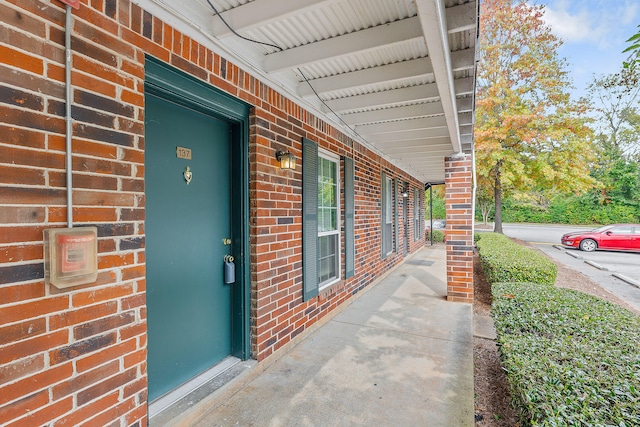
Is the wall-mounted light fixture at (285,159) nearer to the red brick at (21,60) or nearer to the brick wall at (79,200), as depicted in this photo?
the brick wall at (79,200)

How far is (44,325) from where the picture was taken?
1290 millimetres

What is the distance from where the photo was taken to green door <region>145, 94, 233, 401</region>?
2.04m

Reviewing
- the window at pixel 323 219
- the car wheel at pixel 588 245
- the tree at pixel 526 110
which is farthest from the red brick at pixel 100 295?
the car wheel at pixel 588 245

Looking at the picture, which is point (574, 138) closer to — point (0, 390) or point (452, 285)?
point (452, 285)

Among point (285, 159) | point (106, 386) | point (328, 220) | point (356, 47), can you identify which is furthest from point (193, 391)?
point (356, 47)

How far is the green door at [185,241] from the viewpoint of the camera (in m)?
2.04

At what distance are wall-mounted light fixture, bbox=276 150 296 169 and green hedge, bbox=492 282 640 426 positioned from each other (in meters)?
2.22

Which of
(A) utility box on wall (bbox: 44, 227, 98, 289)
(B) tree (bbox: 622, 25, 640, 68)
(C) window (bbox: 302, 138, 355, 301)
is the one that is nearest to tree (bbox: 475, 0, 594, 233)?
(C) window (bbox: 302, 138, 355, 301)

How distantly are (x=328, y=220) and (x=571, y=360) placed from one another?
289cm

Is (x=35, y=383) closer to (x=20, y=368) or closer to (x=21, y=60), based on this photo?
(x=20, y=368)

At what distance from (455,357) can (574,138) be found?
460 inches

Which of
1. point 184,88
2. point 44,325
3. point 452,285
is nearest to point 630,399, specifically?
point 44,325

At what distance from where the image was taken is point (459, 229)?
16.3 feet

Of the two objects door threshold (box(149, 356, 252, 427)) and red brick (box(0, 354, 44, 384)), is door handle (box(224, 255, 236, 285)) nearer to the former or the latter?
door threshold (box(149, 356, 252, 427))
